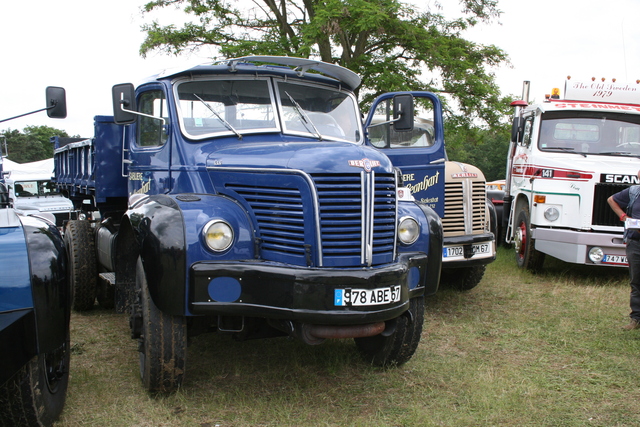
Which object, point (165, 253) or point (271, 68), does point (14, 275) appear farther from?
point (271, 68)

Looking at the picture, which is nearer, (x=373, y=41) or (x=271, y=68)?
(x=271, y=68)

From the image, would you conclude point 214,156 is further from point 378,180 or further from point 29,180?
point 29,180

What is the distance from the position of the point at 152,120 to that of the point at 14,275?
7.70ft

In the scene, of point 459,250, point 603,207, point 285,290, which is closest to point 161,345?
point 285,290

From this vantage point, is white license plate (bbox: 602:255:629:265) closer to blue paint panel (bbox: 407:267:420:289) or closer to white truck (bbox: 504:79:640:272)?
white truck (bbox: 504:79:640:272)

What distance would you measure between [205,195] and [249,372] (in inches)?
58.3

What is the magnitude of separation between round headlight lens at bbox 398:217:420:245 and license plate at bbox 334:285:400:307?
0.70 metres

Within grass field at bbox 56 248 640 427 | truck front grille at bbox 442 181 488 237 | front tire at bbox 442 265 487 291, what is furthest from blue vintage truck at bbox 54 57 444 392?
front tire at bbox 442 265 487 291

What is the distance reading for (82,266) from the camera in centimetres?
659

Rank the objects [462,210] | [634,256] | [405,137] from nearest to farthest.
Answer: [634,256], [462,210], [405,137]

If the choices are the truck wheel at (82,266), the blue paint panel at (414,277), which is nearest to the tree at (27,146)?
the truck wheel at (82,266)

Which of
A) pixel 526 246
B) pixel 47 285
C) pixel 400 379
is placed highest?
pixel 47 285

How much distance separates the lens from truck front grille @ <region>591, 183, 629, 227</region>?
25.1ft

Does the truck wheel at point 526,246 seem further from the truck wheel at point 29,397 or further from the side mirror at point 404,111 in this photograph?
the truck wheel at point 29,397
